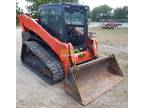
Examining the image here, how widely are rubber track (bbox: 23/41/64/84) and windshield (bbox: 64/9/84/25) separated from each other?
921 millimetres

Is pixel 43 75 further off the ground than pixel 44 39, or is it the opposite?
pixel 44 39

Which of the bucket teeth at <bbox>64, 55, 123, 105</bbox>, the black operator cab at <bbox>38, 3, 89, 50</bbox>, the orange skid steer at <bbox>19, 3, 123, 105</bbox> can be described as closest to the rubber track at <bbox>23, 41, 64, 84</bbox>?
the orange skid steer at <bbox>19, 3, 123, 105</bbox>

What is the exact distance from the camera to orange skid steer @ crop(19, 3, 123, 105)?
154 inches

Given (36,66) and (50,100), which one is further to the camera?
(36,66)

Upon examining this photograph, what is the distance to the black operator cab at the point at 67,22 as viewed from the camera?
14.7 feet

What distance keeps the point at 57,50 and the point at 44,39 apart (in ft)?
1.95

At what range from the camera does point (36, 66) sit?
4.91 m

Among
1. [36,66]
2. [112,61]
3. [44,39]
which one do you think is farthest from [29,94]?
[112,61]

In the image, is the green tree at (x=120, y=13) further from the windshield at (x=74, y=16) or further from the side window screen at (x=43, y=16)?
the windshield at (x=74, y=16)

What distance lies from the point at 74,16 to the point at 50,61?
124 centimetres

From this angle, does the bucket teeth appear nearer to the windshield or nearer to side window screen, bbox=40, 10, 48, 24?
the windshield
